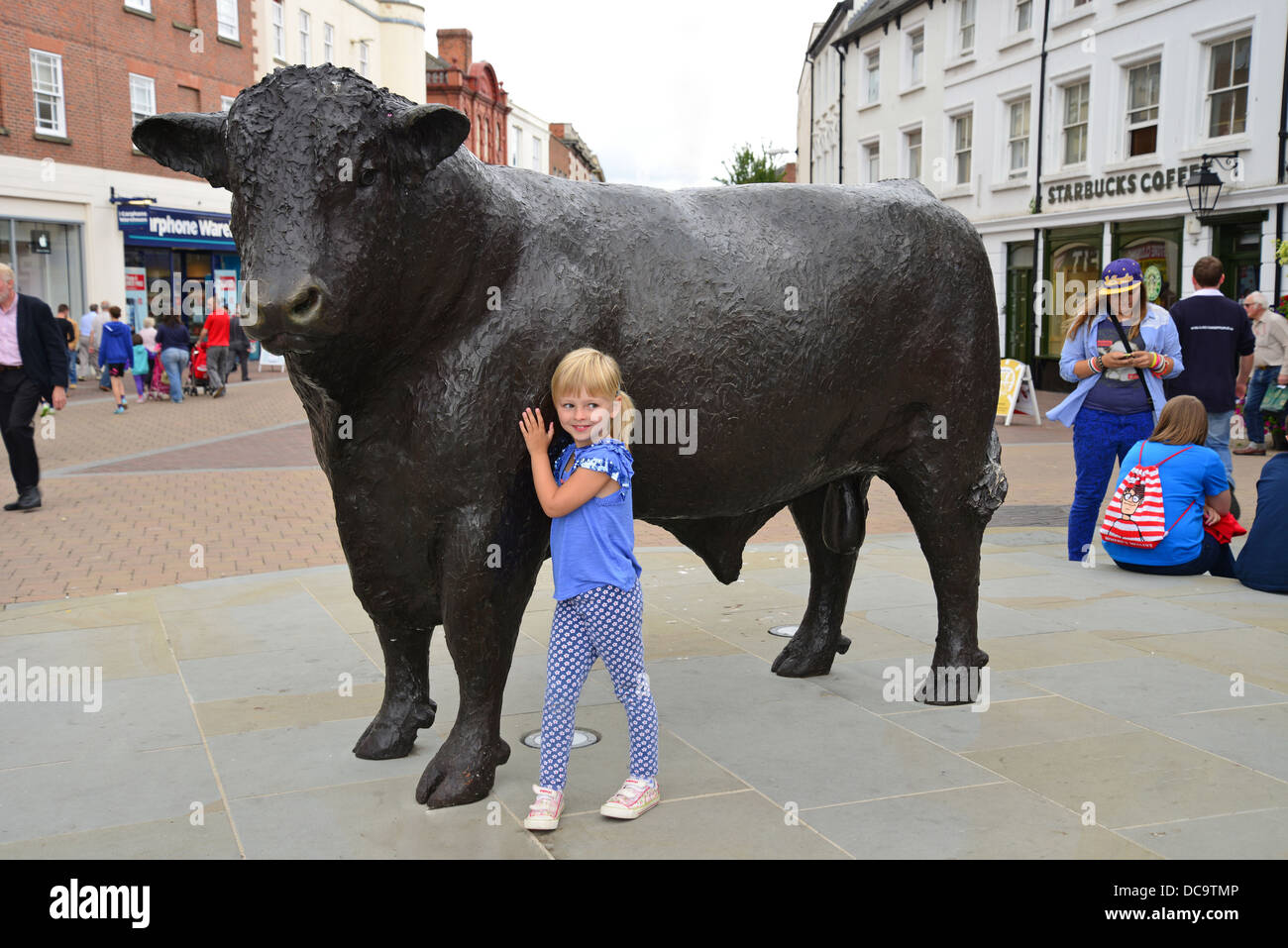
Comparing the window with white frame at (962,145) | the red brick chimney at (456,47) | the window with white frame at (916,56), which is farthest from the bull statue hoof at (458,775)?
the red brick chimney at (456,47)

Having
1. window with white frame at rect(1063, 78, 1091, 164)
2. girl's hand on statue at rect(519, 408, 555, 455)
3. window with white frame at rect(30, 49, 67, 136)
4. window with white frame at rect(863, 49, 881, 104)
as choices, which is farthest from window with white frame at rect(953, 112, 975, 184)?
girl's hand on statue at rect(519, 408, 555, 455)

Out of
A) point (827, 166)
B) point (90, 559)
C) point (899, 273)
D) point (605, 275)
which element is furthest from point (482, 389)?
point (827, 166)

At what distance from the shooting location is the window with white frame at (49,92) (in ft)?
68.3

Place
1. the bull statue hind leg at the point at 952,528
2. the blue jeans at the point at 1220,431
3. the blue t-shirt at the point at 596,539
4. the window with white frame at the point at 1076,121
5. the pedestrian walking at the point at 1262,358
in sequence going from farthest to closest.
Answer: the window with white frame at the point at 1076,121 → the pedestrian walking at the point at 1262,358 → the blue jeans at the point at 1220,431 → the bull statue hind leg at the point at 952,528 → the blue t-shirt at the point at 596,539

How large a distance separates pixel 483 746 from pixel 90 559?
4.64 m

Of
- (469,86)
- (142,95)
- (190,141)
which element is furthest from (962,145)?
(469,86)

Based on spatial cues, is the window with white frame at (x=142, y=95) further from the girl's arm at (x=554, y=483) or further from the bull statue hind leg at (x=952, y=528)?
the girl's arm at (x=554, y=483)

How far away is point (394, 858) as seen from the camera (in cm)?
285

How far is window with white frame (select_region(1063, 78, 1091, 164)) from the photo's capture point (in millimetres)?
20078

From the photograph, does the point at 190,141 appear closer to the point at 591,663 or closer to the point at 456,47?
the point at 591,663

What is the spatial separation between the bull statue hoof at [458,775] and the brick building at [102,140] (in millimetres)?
21048

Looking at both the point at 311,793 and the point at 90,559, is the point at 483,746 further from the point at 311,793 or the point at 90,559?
the point at 90,559

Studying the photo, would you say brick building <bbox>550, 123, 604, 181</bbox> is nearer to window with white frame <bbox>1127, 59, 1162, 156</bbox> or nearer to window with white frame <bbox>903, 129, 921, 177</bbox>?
window with white frame <bbox>903, 129, 921, 177</bbox>

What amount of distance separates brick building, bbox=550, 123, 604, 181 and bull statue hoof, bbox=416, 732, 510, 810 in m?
66.1
